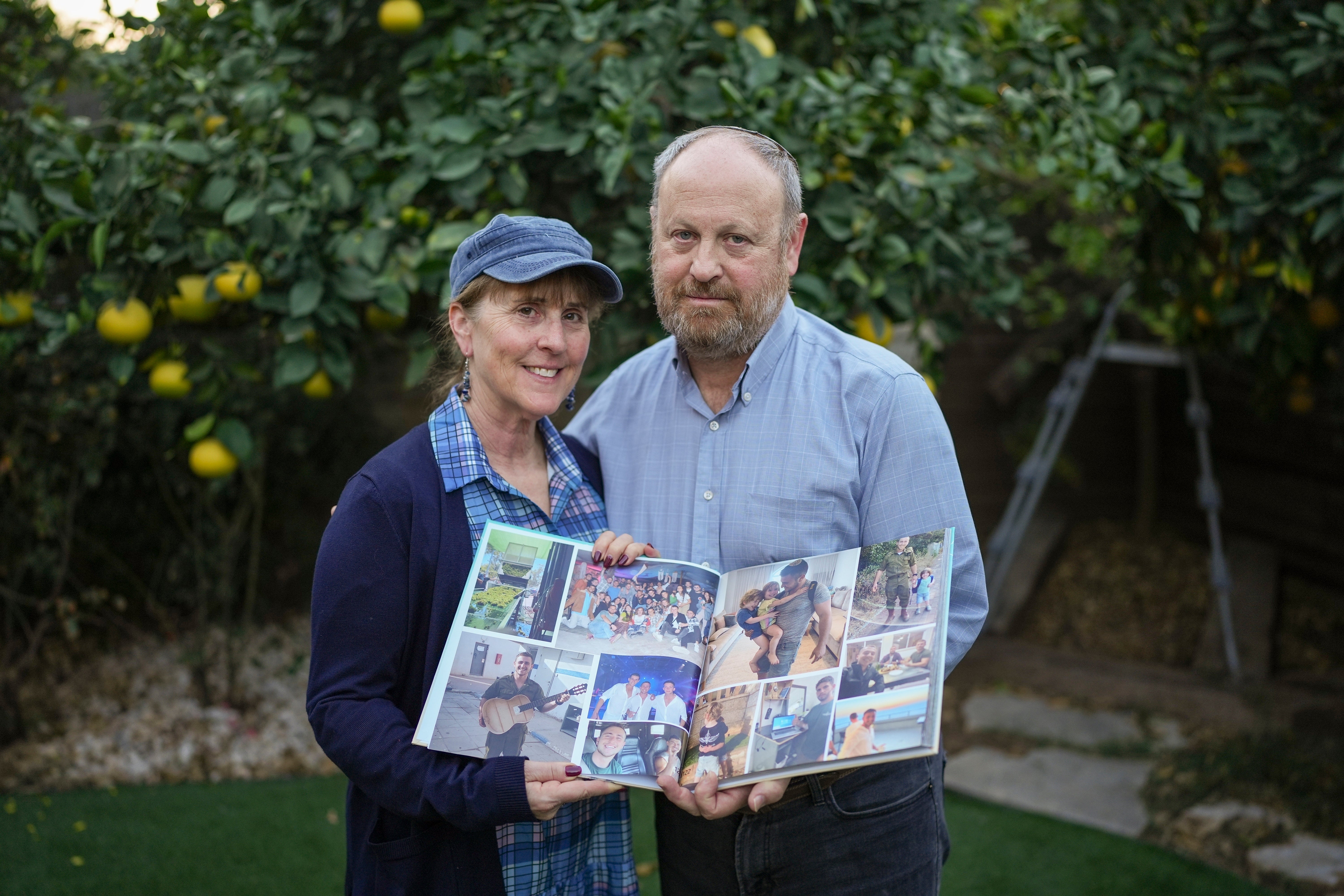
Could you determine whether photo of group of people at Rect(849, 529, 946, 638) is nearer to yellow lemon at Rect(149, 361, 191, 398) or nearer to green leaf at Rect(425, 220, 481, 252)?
green leaf at Rect(425, 220, 481, 252)

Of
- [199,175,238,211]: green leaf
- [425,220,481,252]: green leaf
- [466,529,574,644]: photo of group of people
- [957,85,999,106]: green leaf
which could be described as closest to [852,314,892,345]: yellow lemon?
[957,85,999,106]: green leaf

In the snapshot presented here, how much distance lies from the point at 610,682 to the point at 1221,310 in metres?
2.55

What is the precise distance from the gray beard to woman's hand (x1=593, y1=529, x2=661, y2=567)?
33 cm

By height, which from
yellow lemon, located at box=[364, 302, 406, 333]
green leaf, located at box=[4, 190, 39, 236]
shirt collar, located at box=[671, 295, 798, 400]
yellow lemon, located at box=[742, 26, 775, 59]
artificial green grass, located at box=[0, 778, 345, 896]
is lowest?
artificial green grass, located at box=[0, 778, 345, 896]

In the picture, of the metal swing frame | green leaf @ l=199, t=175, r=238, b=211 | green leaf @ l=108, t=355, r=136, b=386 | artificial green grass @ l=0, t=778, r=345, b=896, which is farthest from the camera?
the metal swing frame

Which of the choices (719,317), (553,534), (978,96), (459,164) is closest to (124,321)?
(459,164)

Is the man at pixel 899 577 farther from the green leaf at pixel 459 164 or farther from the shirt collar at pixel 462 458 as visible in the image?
the green leaf at pixel 459 164

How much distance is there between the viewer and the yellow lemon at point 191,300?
98.6 inches

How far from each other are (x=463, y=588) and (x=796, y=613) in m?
0.47

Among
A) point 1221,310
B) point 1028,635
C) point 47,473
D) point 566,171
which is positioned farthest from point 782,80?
point 1028,635

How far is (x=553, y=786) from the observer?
129cm

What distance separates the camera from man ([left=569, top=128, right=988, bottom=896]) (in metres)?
1.53

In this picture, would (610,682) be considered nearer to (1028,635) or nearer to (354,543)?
(354,543)

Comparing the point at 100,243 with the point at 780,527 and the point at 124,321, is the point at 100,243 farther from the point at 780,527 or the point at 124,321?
the point at 780,527
